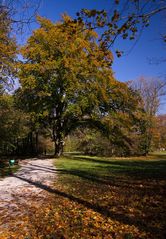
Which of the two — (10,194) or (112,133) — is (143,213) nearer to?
(10,194)

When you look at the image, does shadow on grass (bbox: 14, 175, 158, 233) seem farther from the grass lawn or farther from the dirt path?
the dirt path

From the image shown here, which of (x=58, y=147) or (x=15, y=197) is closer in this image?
(x=15, y=197)

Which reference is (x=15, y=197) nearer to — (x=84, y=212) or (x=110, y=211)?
(x=84, y=212)

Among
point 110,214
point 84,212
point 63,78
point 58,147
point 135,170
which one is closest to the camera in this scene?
point 110,214

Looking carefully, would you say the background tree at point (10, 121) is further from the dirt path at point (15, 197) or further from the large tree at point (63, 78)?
the dirt path at point (15, 197)

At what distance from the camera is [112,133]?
23656mm

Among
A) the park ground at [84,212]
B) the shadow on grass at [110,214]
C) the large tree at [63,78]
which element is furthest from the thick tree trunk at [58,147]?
the shadow on grass at [110,214]

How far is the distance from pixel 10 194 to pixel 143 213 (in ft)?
15.2

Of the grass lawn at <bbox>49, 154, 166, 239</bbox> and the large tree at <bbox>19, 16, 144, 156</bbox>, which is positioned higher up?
the large tree at <bbox>19, 16, 144, 156</bbox>

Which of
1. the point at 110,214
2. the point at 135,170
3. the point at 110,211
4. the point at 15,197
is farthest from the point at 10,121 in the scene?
the point at 110,214

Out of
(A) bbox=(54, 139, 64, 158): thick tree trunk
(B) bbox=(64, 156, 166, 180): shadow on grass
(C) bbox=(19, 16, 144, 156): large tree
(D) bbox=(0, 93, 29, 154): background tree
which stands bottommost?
(B) bbox=(64, 156, 166, 180): shadow on grass

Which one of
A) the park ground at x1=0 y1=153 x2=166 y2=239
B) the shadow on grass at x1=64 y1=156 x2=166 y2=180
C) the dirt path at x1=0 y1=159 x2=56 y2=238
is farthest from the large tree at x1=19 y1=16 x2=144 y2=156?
the park ground at x1=0 y1=153 x2=166 y2=239

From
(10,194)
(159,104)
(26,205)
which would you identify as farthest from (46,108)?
(159,104)

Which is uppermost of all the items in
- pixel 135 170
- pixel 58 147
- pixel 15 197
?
pixel 58 147
